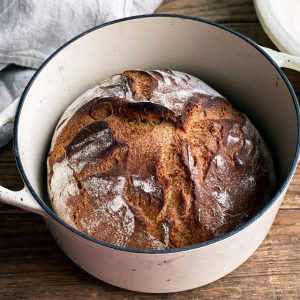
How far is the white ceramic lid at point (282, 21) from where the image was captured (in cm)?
123

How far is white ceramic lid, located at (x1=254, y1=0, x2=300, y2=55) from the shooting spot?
1228 millimetres

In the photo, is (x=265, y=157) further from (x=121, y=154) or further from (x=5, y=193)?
(x=5, y=193)

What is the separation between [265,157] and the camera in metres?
1.05

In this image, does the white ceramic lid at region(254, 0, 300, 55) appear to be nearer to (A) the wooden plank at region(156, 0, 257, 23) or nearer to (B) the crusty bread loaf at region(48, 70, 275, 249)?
(A) the wooden plank at region(156, 0, 257, 23)

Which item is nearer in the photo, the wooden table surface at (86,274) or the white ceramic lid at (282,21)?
the wooden table surface at (86,274)

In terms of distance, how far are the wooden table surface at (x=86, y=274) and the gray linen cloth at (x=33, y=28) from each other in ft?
0.75

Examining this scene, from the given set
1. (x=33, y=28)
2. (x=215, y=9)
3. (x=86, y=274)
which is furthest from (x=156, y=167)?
(x=215, y=9)

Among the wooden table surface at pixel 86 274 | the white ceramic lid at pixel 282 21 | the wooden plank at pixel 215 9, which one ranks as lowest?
the wooden table surface at pixel 86 274

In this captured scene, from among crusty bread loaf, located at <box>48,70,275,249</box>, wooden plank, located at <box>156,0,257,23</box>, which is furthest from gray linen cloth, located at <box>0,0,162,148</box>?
crusty bread loaf, located at <box>48,70,275,249</box>

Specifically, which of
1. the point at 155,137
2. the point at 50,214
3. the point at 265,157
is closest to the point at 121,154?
the point at 155,137

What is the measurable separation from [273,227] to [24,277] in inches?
19.1

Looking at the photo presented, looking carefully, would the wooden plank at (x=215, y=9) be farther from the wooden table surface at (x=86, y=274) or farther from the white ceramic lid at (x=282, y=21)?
the wooden table surface at (x=86, y=274)

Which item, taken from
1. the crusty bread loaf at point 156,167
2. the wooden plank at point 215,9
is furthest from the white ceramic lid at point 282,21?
the crusty bread loaf at point 156,167

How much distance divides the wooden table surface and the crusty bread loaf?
0.13 m
